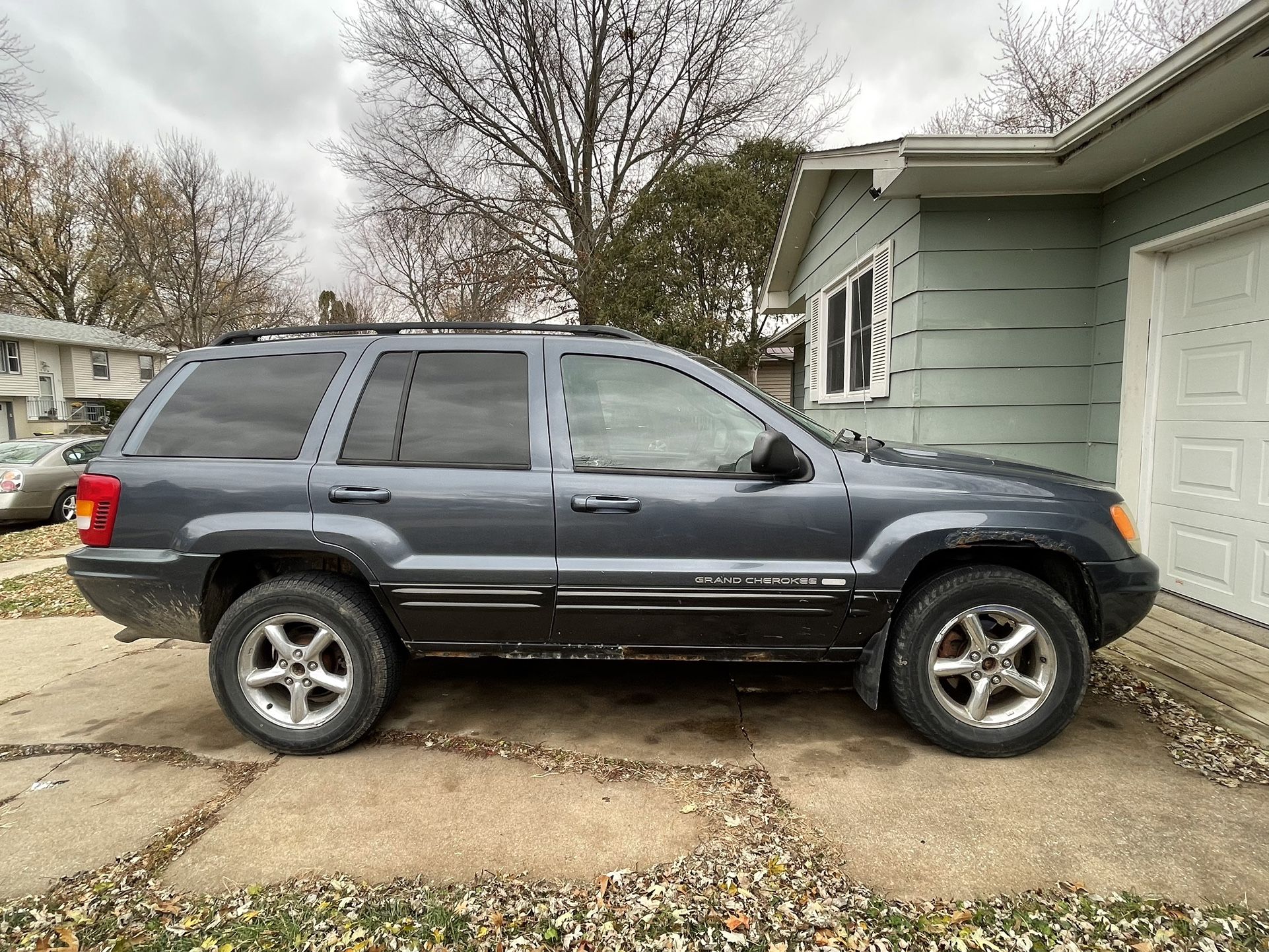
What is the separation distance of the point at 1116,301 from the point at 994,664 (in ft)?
11.8

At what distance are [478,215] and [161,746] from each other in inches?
779

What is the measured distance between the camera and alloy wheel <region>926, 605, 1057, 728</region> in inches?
106

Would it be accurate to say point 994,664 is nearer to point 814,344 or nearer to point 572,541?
point 572,541

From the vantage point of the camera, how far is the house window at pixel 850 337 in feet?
20.8

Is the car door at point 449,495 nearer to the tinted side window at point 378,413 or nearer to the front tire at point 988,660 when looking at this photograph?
the tinted side window at point 378,413

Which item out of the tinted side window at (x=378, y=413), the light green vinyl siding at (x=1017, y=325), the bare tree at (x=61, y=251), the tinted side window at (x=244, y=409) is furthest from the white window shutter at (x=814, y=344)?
the bare tree at (x=61, y=251)

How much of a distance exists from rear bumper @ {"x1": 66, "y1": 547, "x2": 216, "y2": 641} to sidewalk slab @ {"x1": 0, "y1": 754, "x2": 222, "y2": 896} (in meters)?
0.61

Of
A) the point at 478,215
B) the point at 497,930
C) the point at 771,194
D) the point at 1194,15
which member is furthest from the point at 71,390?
the point at 1194,15

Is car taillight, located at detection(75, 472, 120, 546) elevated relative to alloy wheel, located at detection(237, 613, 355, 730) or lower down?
elevated

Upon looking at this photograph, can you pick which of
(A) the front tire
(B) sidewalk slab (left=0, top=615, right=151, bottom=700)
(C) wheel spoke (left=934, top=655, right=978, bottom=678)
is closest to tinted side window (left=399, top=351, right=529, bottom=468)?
(A) the front tire

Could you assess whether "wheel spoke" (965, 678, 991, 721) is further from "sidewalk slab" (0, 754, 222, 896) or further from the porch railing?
the porch railing

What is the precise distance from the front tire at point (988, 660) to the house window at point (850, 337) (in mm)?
3870

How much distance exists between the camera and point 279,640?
2785 millimetres

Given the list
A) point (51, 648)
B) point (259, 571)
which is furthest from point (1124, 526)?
point (51, 648)
